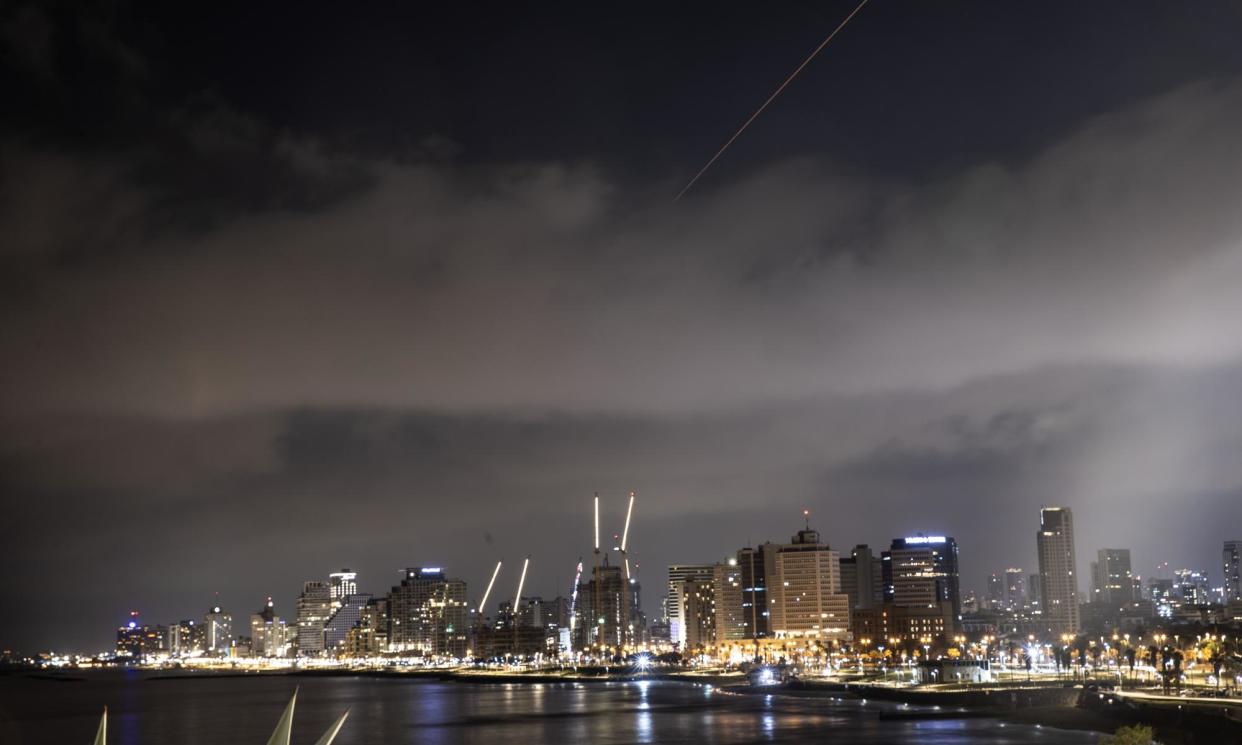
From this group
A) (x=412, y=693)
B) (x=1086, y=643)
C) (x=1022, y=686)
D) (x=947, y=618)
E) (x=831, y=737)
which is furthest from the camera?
(x=947, y=618)

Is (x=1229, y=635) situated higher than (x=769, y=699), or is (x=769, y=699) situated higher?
(x=1229, y=635)

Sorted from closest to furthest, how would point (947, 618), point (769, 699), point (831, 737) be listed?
point (831, 737), point (769, 699), point (947, 618)

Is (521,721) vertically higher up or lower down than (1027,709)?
lower down

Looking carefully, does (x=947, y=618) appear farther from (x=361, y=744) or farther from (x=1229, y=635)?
(x=361, y=744)

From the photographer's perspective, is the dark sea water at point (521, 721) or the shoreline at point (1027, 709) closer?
the shoreline at point (1027, 709)

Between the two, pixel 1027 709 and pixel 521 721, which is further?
pixel 521 721

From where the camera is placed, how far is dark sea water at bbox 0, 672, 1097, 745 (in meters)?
66.1

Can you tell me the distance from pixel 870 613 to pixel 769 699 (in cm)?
7503

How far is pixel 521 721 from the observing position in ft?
277

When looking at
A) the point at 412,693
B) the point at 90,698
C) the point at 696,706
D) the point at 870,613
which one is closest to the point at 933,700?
the point at 696,706

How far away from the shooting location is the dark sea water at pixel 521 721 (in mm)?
66062

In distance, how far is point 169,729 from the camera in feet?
283

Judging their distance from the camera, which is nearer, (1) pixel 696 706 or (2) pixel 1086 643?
(1) pixel 696 706

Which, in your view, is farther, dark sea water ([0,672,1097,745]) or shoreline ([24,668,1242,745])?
dark sea water ([0,672,1097,745])
